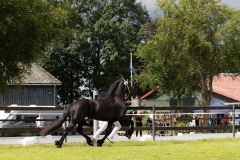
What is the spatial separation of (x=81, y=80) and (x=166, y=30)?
36.1 metres

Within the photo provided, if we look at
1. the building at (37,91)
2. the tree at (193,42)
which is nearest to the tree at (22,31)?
the tree at (193,42)

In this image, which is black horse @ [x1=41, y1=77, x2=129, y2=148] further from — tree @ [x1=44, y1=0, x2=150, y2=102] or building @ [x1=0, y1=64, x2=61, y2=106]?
tree @ [x1=44, y1=0, x2=150, y2=102]

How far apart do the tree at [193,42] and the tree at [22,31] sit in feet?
61.7

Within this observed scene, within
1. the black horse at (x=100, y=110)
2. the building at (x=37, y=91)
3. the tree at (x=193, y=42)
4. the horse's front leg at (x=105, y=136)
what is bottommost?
the horse's front leg at (x=105, y=136)

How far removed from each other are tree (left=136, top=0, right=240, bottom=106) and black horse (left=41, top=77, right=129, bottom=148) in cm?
2280

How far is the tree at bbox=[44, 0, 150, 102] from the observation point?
7325 centimetres

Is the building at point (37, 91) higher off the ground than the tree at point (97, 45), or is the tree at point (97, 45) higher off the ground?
the tree at point (97, 45)

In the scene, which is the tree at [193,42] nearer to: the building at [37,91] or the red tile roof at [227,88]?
the red tile roof at [227,88]

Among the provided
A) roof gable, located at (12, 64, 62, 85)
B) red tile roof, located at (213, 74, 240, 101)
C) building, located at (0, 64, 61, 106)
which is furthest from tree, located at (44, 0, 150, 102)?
red tile roof, located at (213, 74, 240, 101)

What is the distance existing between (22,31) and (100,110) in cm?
559

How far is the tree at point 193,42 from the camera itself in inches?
1661

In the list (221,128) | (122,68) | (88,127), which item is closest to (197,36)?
(221,128)

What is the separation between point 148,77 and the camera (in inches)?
1889

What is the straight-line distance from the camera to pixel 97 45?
3009 inches
